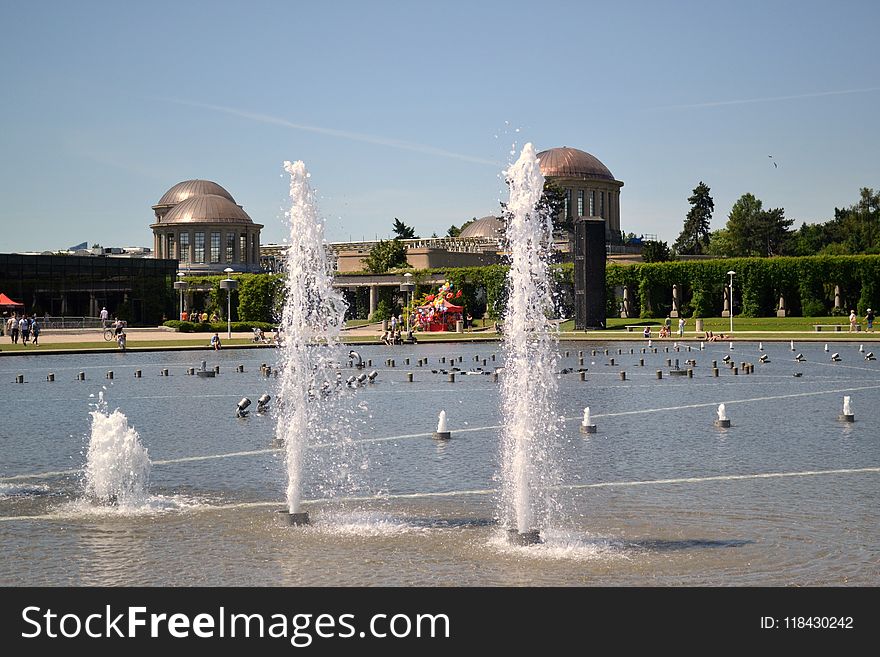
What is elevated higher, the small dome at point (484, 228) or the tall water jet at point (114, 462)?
the small dome at point (484, 228)

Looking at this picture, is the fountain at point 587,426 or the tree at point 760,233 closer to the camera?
the fountain at point 587,426

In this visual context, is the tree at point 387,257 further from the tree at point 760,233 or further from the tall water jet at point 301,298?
the tall water jet at point 301,298

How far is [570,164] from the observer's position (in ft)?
447

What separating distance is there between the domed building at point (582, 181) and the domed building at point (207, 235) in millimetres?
36878

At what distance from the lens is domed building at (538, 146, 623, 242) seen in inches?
5325

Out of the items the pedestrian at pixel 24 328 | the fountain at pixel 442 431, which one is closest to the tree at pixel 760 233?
the pedestrian at pixel 24 328

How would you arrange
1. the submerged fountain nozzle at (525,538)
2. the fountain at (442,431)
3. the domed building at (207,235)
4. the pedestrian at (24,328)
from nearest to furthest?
the submerged fountain nozzle at (525,538) < the fountain at (442,431) < the pedestrian at (24,328) < the domed building at (207,235)

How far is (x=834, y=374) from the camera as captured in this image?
37.6 metres

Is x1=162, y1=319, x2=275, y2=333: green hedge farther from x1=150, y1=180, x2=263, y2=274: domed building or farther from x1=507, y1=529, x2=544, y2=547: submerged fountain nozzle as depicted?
x1=507, y1=529, x2=544, y2=547: submerged fountain nozzle

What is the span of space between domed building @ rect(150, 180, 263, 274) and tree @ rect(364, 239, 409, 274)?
20.4m

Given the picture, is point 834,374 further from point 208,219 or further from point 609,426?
point 208,219

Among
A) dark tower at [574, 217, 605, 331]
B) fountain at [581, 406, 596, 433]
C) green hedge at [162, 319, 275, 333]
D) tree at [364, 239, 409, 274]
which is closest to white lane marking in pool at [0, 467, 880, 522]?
fountain at [581, 406, 596, 433]

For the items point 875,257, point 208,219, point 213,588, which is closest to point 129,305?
point 208,219

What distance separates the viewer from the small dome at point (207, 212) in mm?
130500
